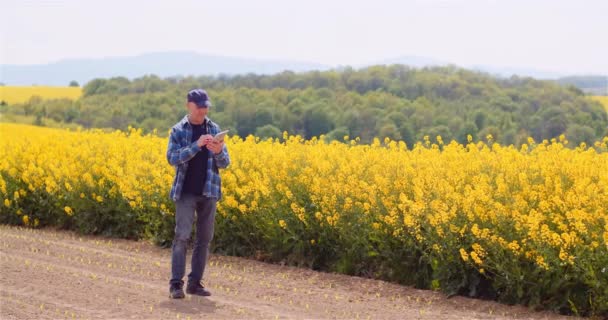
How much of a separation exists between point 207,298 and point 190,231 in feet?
2.30

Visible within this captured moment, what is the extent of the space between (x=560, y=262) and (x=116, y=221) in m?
7.23

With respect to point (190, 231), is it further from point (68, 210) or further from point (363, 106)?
point (363, 106)

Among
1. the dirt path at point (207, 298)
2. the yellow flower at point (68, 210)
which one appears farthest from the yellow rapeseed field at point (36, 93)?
the dirt path at point (207, 298)

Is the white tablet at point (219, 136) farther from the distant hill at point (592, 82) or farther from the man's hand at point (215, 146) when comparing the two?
the distant hill at point (592, 82)

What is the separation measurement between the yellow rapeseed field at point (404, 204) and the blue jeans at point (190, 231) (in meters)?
2.09

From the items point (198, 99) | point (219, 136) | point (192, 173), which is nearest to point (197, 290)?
point (192, 173)

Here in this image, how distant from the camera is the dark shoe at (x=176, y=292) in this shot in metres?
8.58

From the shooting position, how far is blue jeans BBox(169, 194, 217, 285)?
8.45 m

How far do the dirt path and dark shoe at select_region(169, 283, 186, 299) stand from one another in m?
0.09

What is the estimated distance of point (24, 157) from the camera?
15.6 metres

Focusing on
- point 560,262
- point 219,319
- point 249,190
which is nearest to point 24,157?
point 249,190

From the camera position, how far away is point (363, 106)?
4181cm

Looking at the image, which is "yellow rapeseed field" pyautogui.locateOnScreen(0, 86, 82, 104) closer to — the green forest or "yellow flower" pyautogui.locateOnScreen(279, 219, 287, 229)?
the green forest

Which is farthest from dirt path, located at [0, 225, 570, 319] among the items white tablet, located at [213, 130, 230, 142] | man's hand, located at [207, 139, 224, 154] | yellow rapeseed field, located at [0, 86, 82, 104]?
yellow rapeseed field, located at [0, 86, 82, 104]
